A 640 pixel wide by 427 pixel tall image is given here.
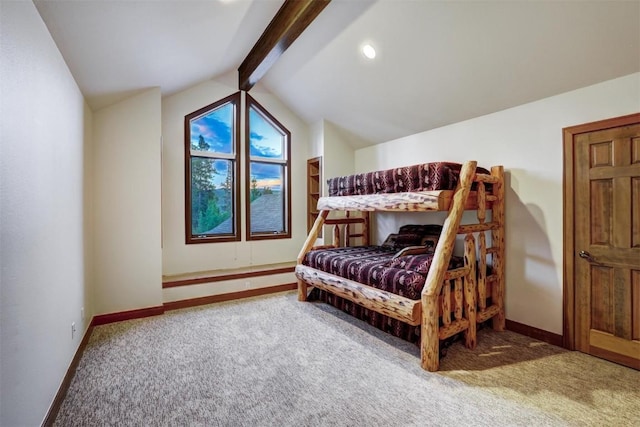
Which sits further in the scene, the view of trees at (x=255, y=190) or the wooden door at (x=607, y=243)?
the view of trees at (x=255, y=190)

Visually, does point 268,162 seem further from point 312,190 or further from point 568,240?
point 568,240

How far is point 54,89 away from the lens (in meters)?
2.00

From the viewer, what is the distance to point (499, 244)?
3.01 metres

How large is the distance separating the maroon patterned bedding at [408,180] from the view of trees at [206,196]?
2.12 m

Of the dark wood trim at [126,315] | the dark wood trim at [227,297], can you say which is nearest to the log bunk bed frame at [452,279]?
the dark wood trim at [227,297]

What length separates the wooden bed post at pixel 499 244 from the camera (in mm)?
2990

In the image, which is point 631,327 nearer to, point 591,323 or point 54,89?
point 591,323

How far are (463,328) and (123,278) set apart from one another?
3.62 m

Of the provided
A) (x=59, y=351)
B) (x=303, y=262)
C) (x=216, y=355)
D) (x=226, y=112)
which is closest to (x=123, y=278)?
(x=59, y=351)

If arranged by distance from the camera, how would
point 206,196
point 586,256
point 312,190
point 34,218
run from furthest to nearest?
1. point 312,190
2. point 206,196
3. point 586,256
4. point 34,218

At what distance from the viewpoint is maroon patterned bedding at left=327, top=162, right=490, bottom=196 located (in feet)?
8.39

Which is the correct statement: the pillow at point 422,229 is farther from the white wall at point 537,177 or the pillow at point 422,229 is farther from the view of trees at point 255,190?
the view of trees at point 255,190

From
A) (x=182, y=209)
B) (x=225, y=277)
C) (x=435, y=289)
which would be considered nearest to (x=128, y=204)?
(x=182, y=209)

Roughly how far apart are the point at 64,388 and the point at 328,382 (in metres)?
1.83
